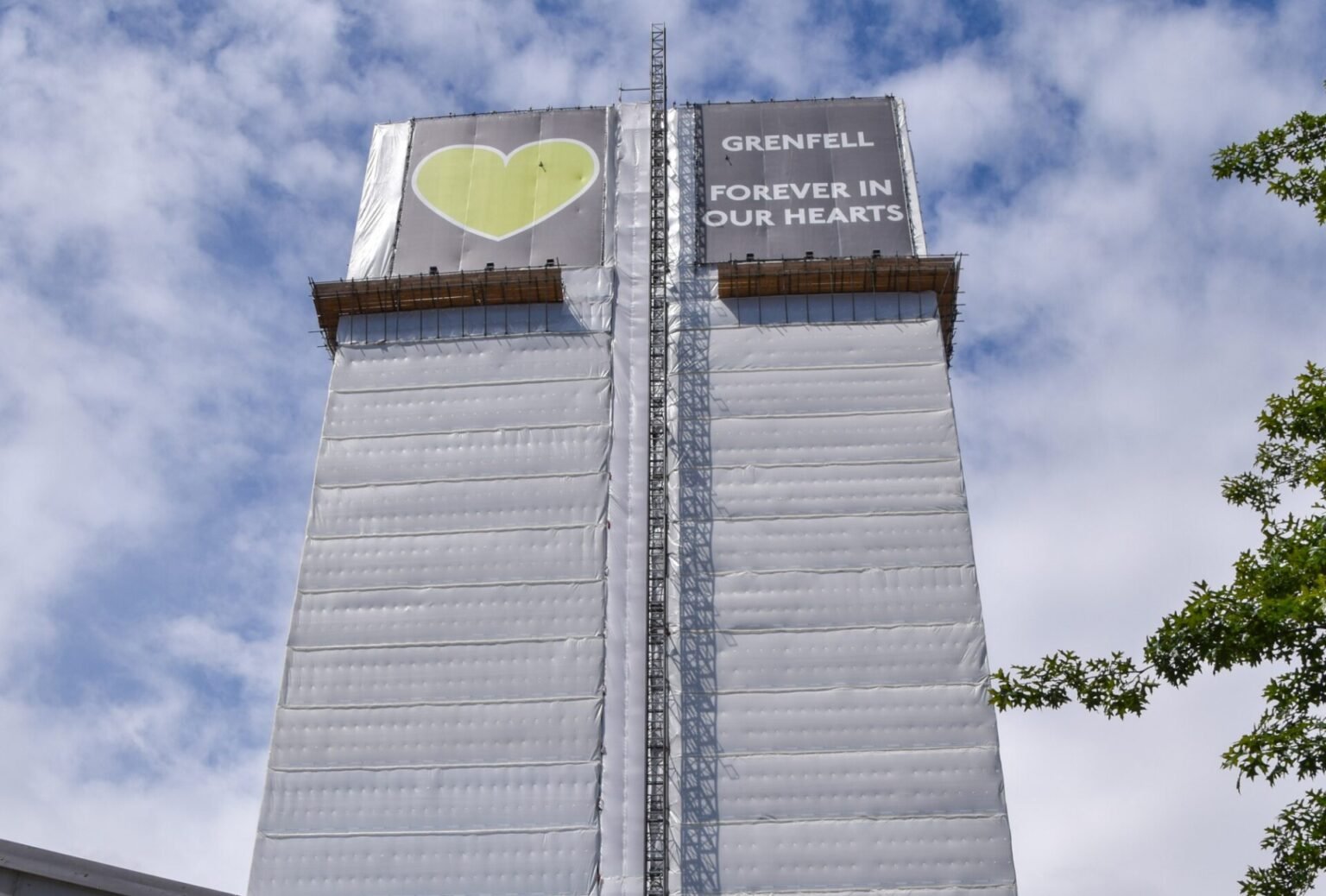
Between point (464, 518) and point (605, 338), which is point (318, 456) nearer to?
point (464, 518)

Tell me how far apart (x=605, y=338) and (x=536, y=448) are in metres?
6.10

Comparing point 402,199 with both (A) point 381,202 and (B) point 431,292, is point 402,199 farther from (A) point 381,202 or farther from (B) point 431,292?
(B) point 431,292

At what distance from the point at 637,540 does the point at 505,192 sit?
1993 centimetres

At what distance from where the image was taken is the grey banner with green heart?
61.1 meters

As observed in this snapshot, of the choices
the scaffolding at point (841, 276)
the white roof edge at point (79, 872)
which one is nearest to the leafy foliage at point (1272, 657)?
the white roof edge at point (79, 872)

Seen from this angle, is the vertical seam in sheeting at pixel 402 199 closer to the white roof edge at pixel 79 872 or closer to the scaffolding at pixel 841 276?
the scaffolding at pixel 841 276

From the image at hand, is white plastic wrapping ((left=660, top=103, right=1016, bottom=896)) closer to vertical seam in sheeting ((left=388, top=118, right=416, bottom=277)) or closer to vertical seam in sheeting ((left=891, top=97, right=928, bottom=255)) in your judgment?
vertical seam in sheeting ((left=891, top=97, right=928, bottom=255))

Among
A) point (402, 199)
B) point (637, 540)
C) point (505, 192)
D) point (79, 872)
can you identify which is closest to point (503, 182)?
point (505, 192)

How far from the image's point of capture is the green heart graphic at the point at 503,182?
62281 mm

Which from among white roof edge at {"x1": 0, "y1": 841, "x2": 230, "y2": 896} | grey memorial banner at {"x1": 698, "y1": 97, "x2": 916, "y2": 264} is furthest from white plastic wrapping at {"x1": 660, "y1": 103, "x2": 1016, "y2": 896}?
white roof edge at {"x1": 0, "y1": 841, "x2": 230, "y2": 896}

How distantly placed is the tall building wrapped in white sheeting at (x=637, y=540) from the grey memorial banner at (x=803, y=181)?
177 mm

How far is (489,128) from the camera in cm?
6588

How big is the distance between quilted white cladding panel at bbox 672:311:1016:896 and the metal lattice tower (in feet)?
2.03

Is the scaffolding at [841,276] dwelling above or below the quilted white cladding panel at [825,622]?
above
